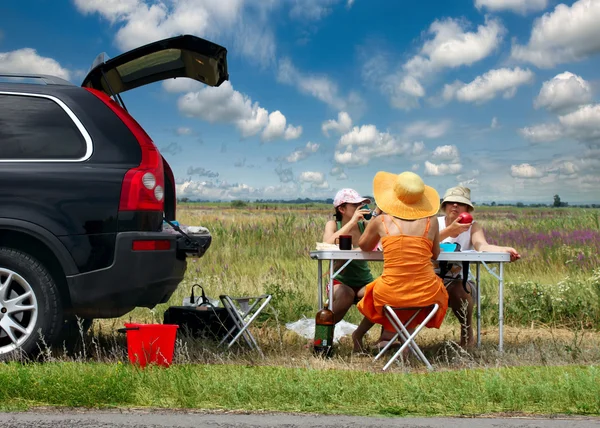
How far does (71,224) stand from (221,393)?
183 cm

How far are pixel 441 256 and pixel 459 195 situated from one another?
0.86 metres

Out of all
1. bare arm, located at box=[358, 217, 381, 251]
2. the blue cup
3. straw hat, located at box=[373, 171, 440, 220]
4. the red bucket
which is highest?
straw hat, located at box=[373, 171, 440, 220]

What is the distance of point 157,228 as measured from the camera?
221 inches

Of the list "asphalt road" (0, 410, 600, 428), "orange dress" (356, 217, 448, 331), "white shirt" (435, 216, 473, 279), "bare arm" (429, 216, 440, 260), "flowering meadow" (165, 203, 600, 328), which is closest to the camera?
"asphalt road" (0, 410, 600, 428)

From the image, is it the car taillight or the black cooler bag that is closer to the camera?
the car taillight

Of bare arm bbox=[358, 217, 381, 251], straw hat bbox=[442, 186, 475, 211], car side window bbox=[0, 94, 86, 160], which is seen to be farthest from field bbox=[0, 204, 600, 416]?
car side window bbox=[0, 94, 86, 160]

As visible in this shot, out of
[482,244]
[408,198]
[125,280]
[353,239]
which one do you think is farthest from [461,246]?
[125,280]

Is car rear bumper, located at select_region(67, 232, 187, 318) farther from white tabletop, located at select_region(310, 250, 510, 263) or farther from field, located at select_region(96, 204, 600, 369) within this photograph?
white tabletop, located at select_region(310, 250, 510, 263)

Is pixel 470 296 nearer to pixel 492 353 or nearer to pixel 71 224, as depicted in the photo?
pixel 492 353

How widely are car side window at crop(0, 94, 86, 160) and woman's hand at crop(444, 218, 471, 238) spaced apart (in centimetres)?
313

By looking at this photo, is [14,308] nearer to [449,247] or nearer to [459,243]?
[449,247]

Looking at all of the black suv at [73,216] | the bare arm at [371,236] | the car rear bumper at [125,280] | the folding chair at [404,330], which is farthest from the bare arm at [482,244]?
the car rear bumper at [125,280]

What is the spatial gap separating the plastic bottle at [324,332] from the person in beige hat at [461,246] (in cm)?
123

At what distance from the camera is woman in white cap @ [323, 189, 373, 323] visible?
647cm
